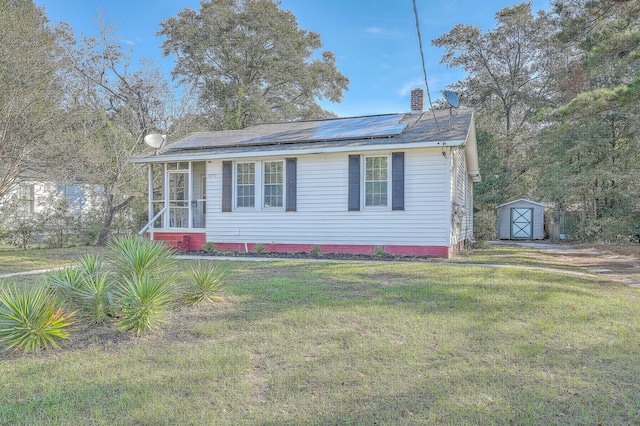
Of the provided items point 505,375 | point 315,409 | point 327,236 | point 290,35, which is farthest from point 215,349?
point 290,35

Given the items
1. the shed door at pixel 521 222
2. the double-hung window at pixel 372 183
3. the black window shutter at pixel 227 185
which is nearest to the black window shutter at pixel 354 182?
the double-hung window at pixel 372 183

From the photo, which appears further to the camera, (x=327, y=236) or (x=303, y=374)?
(x=327, y=236)

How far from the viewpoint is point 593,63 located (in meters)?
9.05

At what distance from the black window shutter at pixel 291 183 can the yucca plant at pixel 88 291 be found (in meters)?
6.90

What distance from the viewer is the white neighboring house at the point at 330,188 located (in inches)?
402

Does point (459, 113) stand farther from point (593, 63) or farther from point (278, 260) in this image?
point (278, 260)

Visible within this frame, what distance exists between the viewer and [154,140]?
39.9 ft

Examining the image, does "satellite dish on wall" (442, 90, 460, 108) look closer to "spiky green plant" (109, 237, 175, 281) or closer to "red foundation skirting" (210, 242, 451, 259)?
"red foundation skirting" (210, 242, 451, 259)

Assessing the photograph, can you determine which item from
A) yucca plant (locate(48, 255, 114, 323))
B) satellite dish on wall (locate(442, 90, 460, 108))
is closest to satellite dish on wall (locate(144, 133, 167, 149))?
yucca plant (locate(48, 255, 114, 323))

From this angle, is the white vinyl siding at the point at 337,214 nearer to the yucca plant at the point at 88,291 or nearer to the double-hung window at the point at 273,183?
the double-hung window at the point at 273,183

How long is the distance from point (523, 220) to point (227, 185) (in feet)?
55.2

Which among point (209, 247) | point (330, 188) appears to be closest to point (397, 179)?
point (330, 188)

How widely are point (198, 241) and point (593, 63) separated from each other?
1146cm

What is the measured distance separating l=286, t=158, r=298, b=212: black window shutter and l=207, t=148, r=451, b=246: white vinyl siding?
12 centimetres
